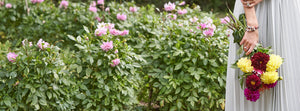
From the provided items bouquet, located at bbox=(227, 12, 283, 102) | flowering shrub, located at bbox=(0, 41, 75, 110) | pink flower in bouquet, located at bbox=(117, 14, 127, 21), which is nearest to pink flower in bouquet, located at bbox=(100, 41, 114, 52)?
flowering shrub, located at bbox=(0, 41, 75, 110)

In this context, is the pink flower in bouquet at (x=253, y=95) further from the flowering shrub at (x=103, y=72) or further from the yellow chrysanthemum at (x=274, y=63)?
the flowering shrub at (x=103, y=72)

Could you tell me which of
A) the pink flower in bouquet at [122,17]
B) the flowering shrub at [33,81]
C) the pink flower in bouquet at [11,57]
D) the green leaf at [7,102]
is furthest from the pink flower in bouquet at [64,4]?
the green leaf at [7,102]

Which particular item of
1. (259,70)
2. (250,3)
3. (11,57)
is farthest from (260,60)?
(11,57)

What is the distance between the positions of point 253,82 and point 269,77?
0.30 feet

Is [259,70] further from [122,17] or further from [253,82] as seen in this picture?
[122,17]

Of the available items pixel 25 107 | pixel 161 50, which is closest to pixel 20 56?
pixel 25 107

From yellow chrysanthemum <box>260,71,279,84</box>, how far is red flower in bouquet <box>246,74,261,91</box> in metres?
0.03

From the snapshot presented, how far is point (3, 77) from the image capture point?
2361mm

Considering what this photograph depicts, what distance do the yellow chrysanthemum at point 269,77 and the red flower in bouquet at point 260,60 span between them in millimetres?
49

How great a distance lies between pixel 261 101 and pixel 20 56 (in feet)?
5.50

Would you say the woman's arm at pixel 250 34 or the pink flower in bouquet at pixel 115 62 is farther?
the pink flower in bouquet at pixel 115 62

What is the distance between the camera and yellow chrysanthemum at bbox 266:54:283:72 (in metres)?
1.83

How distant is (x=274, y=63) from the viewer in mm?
1829

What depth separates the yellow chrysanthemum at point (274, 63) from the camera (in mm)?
1832
